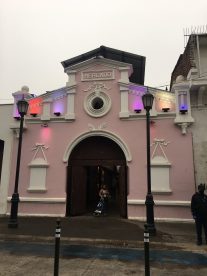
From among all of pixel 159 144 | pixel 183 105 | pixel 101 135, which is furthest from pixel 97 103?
pixel 183 105

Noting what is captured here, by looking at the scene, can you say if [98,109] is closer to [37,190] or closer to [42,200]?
[37,190]

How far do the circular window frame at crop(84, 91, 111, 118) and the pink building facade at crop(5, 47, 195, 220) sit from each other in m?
0.05

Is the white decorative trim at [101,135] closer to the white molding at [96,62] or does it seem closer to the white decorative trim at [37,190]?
the white decorative trim at [37,190]

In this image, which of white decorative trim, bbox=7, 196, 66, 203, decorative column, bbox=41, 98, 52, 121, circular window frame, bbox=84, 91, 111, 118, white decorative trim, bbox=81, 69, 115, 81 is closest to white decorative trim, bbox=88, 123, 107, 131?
circular window frame, bbox=84, 91, 111, 118

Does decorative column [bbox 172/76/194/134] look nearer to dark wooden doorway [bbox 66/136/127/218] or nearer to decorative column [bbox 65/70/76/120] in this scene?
dark wooden doorway [bbox 66/136/127/218]

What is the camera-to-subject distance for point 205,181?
14.3m

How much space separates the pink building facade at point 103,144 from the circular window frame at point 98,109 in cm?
5

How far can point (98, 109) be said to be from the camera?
1614cm

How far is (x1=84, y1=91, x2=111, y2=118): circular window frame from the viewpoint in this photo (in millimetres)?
16016

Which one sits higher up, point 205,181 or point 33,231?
point 205,181

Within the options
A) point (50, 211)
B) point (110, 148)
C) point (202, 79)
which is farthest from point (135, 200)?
point (202, 79)

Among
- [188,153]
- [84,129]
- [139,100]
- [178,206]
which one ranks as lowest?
[178,206]

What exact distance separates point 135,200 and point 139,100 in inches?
207

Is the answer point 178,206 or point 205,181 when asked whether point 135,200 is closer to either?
point 178,206
